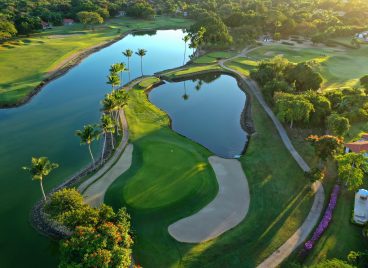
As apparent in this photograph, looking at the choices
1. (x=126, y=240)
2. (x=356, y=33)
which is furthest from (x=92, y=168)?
(x=356, y=33)

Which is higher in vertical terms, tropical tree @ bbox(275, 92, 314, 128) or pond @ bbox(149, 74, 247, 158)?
tropical tree @ bbox(275, 92, 314, 128)

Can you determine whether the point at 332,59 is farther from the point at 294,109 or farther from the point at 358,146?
the point at 358,146

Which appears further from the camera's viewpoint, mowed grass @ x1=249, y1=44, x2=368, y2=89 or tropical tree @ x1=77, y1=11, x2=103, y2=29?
tropical tree @ x1=77, y1=11, x2=103, y2=29

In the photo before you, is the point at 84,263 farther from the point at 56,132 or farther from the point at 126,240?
the point at 56,132

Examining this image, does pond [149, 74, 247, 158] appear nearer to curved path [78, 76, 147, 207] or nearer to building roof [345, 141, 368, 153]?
curved path [78, 76, 147, 207]

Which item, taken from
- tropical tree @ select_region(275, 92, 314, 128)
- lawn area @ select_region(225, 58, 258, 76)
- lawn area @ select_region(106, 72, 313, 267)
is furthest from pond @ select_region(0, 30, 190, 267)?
tropical tree @ select_region(275, 92, 314, 128)
